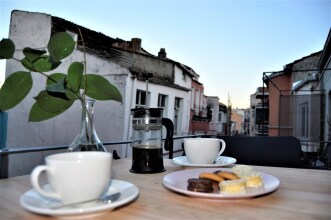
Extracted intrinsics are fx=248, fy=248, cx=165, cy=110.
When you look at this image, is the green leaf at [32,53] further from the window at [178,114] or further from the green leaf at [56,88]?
the window at [178,114]

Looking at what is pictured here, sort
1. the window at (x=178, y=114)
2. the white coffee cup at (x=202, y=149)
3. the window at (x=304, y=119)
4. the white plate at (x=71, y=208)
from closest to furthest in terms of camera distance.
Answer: the white plate at (x=71, y=208) → the white coffee cup at (x=202, y=149) → the window at (x=304, y=119) → the window at (x=178, y=114)

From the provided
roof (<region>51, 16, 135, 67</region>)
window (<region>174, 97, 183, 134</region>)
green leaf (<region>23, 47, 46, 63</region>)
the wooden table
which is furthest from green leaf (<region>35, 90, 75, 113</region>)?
window (<region>174, 97, 183, 134</region>)

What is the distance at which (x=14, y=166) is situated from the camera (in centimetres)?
547

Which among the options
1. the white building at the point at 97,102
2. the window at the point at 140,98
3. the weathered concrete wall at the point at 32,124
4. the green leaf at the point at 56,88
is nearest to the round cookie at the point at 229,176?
the green leaf at the point at 56,88

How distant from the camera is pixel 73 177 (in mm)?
432

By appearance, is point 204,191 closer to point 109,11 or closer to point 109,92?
point 109,92

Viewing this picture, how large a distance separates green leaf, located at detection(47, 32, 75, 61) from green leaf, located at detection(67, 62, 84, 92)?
6 centimetres

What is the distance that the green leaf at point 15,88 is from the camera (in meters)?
0.64

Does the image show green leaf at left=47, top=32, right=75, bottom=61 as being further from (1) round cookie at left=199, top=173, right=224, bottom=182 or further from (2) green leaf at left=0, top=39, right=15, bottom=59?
(1) round cookie at left=199, top=173, right=224, bottom=182

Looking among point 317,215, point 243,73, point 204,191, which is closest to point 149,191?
point 204,191

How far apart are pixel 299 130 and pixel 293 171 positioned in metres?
6.20

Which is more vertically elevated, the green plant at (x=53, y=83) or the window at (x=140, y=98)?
the window at (x=140, y=98)

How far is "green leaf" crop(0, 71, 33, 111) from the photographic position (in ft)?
2.11

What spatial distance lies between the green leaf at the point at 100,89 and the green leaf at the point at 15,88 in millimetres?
167
